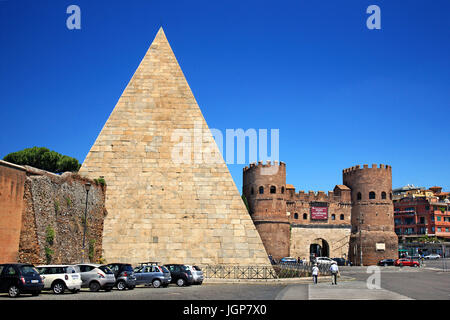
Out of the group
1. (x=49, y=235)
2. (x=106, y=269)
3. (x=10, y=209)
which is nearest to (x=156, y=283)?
(x=106, y=269)

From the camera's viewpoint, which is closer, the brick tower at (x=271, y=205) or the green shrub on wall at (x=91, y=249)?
the green shrub on wall at (x=91, y=249)

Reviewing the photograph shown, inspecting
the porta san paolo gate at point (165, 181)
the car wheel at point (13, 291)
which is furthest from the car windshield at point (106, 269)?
the porta san paolo gate at point (165, 181)

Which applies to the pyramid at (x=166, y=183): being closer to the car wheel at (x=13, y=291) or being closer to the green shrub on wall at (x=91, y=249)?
the green shrub on wall at (x=91, y=249)

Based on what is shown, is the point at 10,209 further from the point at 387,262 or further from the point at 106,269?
the point at 387,262

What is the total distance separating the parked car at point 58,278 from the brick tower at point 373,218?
46.7m

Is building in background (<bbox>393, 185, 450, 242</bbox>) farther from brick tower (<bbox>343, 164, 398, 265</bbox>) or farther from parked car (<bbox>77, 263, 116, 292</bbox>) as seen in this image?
parked car (<bbox>77, 263, 116, 292</bbox>)

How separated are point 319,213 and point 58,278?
158 feet

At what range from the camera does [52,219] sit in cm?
1761

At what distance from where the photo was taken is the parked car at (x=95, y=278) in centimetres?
1513

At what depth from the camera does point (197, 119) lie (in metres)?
23.1

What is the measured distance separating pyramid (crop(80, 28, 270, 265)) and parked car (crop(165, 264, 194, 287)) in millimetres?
1780
